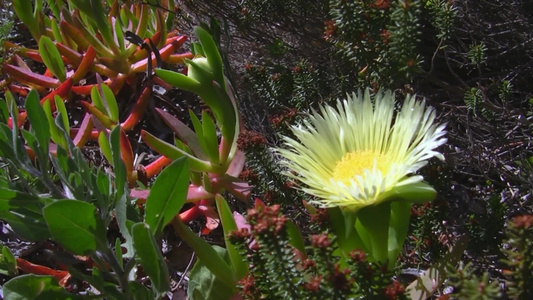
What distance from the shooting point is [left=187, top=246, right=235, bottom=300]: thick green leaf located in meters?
0.97

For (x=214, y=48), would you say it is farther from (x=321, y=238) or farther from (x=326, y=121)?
(x=321, y=238)

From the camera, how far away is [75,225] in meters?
0.81

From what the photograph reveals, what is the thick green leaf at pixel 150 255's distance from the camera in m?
0.80

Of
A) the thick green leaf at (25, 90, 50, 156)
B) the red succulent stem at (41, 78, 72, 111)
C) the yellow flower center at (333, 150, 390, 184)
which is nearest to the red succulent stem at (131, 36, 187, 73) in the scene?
the red succulent stem at (41, 78, 72, 111)

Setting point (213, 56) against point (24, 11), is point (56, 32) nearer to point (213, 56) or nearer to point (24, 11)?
point (24, 11)

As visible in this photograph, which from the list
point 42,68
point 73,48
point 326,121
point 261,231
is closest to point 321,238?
point 261,231

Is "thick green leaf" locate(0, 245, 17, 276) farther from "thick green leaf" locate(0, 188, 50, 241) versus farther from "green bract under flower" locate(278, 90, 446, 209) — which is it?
"green bract under flower" locate(278, 90, 446, 209)

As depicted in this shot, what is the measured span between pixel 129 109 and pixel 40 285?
71cm

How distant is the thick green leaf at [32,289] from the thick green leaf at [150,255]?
0.50 ft

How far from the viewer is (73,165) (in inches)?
36.8

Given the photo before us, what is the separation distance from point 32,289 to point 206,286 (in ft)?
0.88

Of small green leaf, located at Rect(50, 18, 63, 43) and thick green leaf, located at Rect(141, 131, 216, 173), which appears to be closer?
thick green leaf, located at Rect(141, 131, 216, 173)

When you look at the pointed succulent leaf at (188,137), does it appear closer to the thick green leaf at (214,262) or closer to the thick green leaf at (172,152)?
the thick green leaf at (172,152)

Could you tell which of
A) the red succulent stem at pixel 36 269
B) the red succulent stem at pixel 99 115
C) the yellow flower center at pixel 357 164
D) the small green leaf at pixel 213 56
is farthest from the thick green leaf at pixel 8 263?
the yellow flower center at pixel 357 164
